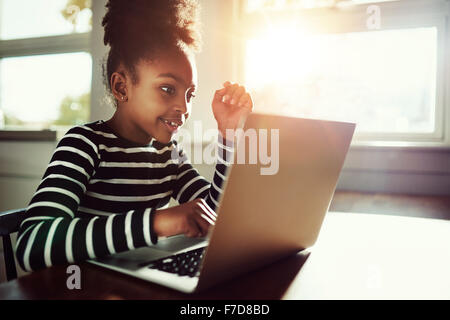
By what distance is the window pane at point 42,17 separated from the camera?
79.4 inches

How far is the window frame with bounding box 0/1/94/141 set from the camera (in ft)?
6.15

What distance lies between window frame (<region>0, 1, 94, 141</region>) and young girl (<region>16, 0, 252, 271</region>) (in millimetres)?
952

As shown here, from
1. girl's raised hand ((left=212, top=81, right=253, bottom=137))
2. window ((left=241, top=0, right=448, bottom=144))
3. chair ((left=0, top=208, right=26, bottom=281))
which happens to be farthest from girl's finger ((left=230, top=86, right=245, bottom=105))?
window ((left=241, top=0, right=448, bottom=144))

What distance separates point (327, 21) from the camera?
1645 millimetres

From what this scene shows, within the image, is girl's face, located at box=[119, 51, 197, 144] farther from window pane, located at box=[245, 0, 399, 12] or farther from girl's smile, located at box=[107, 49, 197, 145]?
window pane, located at box=[245, 0, 399, 12]

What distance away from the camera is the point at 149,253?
1.90 ft

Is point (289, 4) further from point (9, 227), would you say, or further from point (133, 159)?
point (9, 227)

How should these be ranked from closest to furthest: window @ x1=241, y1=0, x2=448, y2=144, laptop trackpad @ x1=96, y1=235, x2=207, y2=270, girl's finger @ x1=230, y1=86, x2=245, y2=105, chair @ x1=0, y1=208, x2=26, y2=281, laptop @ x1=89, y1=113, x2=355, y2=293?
laptop @ x1=89, y1=113, x2=355, y2=293
laptop trackpad @ x1=96, y1=235, x2=207, y2=270
chair @ x1=0, y1=208, x2=26, y2=281
girl's finger @ x1=230, y1=86, x2=245, y2=105
window @ x1=241, y1=0, x2=448, y2=144

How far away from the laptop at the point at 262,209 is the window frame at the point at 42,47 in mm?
1466

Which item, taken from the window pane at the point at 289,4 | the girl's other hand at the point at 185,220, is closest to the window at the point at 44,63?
the window pane at the point at 289,4

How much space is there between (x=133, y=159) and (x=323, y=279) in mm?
569
